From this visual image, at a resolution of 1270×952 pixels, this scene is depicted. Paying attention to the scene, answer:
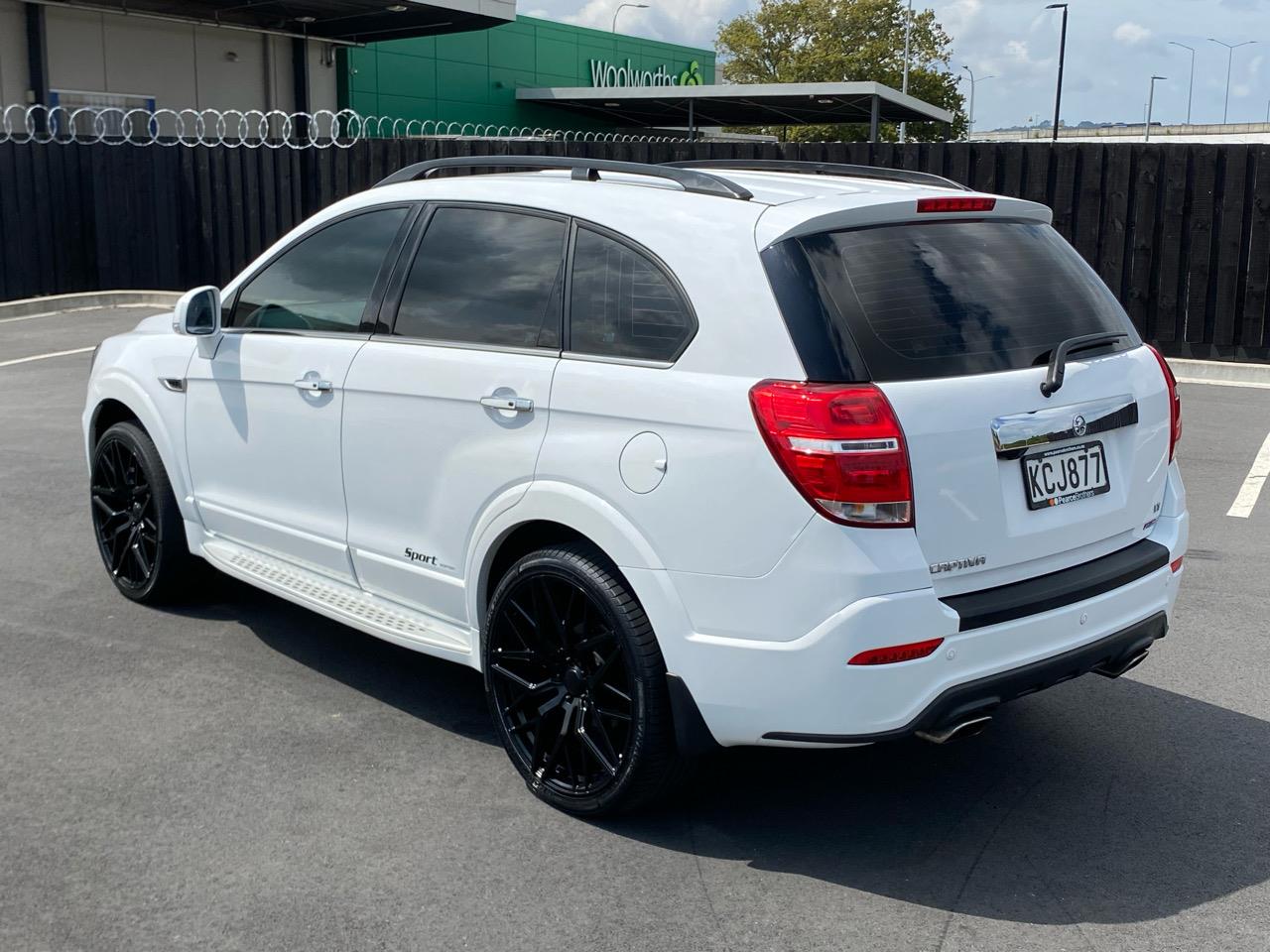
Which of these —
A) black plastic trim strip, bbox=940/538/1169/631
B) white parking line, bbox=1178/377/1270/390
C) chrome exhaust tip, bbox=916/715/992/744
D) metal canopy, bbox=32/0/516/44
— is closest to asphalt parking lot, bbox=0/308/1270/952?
chrome exhaust tip, bbox=916/715/992/744

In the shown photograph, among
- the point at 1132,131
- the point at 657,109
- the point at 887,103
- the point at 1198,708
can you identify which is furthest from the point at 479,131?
the point at 1132,131

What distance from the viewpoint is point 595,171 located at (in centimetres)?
425

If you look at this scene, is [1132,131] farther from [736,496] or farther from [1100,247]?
[736,496]

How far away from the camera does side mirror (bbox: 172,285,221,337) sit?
5.14 m

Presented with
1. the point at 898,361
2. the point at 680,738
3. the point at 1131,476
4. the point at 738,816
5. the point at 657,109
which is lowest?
the point at 738,816

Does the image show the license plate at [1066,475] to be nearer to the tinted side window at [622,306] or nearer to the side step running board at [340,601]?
the tinted side window at [622,306]

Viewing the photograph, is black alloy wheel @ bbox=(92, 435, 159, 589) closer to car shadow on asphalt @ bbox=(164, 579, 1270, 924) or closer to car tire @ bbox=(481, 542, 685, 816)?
car shadow on asphalt @ bbox=(164, 579, 1270, 924)

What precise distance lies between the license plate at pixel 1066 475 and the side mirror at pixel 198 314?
123 inches

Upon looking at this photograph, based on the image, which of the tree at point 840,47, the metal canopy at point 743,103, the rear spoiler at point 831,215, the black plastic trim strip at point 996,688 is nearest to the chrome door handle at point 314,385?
the rear spoiler at point 831,215

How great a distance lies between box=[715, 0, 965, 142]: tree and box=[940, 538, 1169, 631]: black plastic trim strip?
67.6 meters

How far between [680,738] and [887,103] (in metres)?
38.7

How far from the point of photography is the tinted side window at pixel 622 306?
3715mm

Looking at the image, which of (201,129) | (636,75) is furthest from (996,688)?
(636,75)

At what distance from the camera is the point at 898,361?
348 cm
